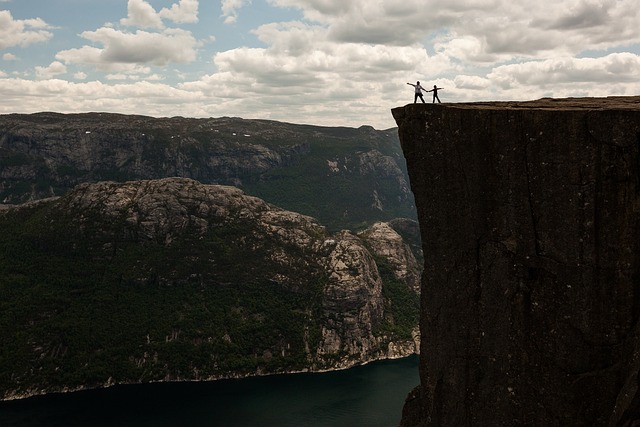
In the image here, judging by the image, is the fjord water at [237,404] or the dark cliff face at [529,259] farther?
the fjord water at [237,404]

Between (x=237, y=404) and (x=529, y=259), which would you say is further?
(x=237, y=404)

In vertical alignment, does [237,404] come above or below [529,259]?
below

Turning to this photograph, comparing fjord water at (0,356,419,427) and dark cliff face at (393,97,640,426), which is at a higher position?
dark cliff face at (393,97,640,426)

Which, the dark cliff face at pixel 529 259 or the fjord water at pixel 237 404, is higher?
the dark cliff face at pixel 529 259

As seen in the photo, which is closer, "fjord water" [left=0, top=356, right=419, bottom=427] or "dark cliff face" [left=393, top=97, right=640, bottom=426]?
"dark cliff face" [left=393, top=97, right=640, bottom=426]
